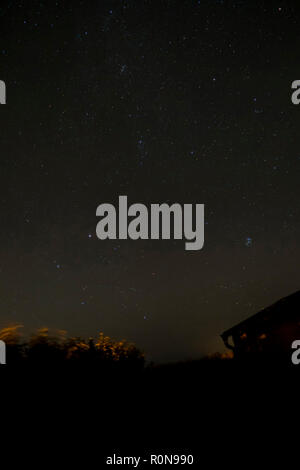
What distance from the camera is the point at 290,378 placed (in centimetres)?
475

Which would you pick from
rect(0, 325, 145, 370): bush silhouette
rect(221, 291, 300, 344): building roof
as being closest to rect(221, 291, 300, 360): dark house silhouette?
rect(221, 291, 300, 344): building roof

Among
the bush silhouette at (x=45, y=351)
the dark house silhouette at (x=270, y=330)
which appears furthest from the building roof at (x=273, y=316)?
the bush silhouette at (x=45, y=351)

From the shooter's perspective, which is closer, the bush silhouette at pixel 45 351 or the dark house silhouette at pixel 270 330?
the bush silhouette at pixel 45 351

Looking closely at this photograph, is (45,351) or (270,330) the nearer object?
Answer: (45,351)

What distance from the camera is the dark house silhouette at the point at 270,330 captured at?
960 cm

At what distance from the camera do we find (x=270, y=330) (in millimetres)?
10516

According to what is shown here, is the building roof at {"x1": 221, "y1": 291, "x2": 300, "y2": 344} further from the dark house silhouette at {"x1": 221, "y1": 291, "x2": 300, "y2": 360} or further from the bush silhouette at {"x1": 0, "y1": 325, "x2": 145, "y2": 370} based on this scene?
the bush silhouette at {"x1": 0, "y1": 325, "x2": 145, "y2": 370}

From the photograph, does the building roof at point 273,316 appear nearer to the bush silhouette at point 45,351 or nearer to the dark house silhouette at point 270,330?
the dark house silhouette at point 270,330

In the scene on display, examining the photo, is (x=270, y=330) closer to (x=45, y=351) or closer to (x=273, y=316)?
(x=273, y=316)

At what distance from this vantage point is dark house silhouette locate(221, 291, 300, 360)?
378 inches

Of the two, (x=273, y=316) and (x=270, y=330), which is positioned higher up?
(x=273, y=316)

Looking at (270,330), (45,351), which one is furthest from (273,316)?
(45,351)

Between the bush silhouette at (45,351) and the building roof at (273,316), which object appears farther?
the building roof at (273,316)
